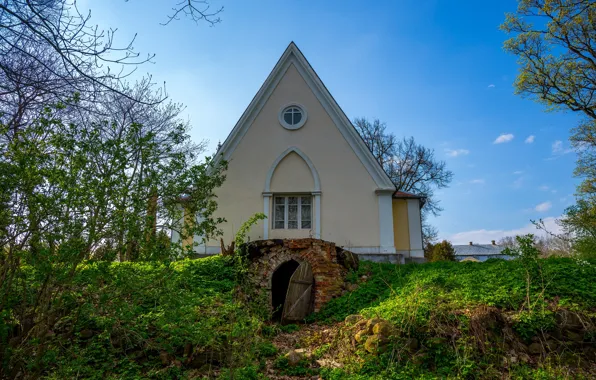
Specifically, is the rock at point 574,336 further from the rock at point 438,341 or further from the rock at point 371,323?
the rock at point 371,323

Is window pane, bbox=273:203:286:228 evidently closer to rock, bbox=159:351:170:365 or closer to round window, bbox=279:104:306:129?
round window, bbox=279:104:306:129

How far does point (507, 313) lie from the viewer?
249 inches

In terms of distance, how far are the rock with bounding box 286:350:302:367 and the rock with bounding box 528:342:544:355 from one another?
374 cm

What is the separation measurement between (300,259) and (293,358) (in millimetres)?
3584

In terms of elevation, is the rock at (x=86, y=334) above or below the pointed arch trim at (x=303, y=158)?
below

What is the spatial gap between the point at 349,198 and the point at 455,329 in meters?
7.12

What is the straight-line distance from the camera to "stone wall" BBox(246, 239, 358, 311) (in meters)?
9.14

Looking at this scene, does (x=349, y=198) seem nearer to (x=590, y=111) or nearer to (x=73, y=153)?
(x=73, y=153)

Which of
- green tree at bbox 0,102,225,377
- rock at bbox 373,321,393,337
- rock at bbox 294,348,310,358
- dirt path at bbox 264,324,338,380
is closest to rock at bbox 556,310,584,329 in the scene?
rock at bbox 373,321,393,337

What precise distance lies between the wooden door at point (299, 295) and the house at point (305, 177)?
3.33 meters

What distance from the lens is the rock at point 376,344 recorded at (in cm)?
582

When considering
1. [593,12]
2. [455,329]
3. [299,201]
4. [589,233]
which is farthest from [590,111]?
[455,329]

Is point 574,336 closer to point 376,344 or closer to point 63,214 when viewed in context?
point 376,344

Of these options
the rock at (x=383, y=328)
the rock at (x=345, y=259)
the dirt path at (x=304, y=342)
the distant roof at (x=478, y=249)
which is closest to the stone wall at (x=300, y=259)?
the rock at (x=345, y=259)
